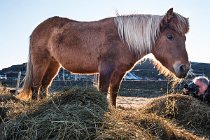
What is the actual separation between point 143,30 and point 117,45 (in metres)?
0.56

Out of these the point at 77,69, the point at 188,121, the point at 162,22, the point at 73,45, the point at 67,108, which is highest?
the point at 162,22

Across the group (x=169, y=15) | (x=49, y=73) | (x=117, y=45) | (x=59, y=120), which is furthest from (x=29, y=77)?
(x=59, y=120)

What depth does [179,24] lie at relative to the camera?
6016 millimetres

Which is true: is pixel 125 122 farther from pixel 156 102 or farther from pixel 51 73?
pixel 51 73

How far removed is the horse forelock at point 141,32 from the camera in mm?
6141

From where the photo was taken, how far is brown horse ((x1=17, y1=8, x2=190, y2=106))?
598 cm

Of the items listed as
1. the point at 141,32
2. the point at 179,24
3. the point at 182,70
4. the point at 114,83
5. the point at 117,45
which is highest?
the point at 179,24

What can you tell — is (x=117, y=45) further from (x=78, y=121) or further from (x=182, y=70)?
(x=78, y=121)

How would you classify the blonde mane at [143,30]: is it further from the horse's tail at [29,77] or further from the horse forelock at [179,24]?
the horse's tail at [29,77]

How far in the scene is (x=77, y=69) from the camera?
268 inches

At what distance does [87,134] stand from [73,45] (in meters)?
3.65

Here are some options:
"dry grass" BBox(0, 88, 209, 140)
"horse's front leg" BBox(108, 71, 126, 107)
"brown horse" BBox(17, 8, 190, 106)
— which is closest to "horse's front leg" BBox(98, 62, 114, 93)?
"brown horse" BBox(17, 8, 190, 106)

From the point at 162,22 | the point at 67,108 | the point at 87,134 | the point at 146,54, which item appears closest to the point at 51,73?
the point at 146,54

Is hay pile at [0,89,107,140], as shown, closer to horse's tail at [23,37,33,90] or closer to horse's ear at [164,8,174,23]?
horse's ear at [164,8,174,23]
